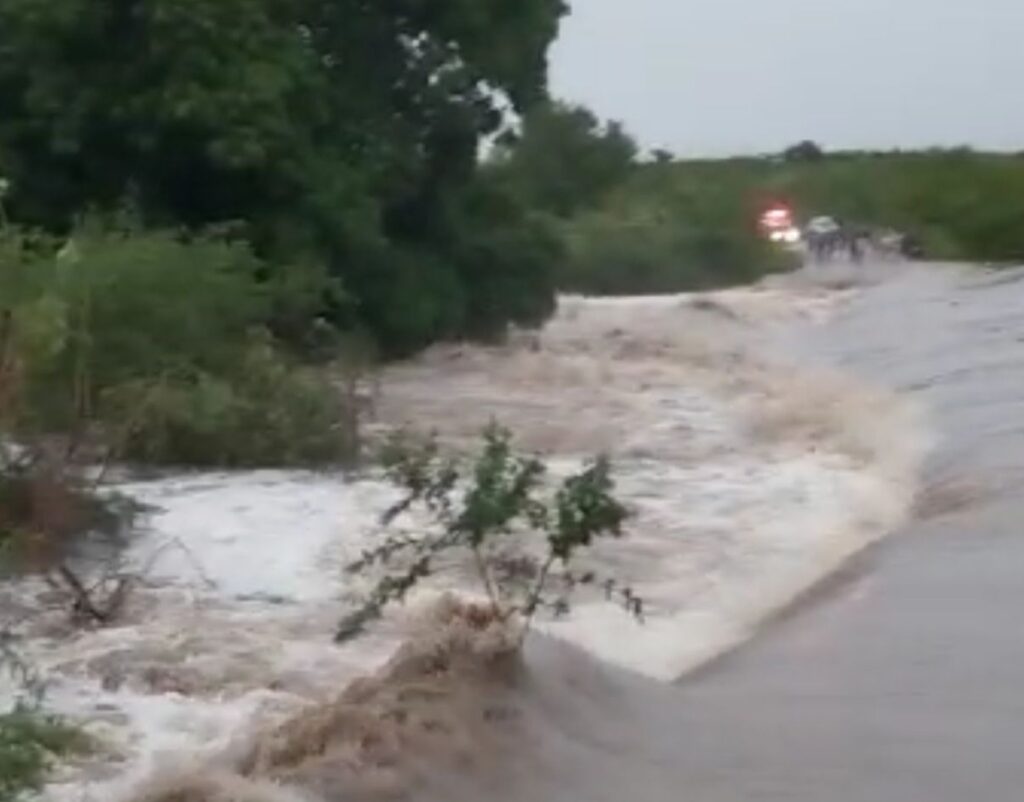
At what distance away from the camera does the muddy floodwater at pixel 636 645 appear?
408 inches

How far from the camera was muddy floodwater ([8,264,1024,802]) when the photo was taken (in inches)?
408

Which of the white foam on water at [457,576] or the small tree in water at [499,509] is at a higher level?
the small tree in water at [499,509]

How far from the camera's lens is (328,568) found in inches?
633

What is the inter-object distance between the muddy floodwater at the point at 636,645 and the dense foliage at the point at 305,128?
11.6 feet

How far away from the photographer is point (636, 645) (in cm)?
1380

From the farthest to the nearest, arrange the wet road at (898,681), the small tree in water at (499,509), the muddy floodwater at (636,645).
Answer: the small tree in water at (499,509) < the wet road at (898,681) < the muddy floodwater at (636,645)

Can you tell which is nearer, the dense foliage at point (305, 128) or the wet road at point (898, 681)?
the wet road at point (898, 681)

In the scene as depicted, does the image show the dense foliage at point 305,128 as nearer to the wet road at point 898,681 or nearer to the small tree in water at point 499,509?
the wet road at point 898,681

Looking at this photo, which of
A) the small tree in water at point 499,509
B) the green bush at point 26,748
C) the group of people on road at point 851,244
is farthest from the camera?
the group of people on road at point 851,244

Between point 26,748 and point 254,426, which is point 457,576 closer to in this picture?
point 254,426

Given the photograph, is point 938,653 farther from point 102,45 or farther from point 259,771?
point 102,45

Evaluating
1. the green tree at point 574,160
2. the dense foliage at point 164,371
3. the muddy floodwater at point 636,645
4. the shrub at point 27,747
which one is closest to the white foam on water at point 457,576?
the muddy floodwater at point 636,645

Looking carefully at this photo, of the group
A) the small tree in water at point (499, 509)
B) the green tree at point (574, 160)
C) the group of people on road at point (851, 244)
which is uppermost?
the small tree in water at point (499, 509)

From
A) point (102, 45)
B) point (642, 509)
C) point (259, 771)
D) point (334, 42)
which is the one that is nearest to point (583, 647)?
point (259, 771)
